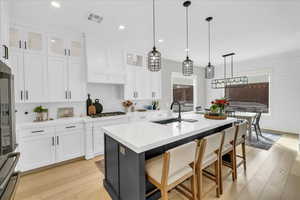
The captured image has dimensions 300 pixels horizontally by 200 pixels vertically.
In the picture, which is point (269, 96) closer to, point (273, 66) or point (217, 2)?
point (273, 66)

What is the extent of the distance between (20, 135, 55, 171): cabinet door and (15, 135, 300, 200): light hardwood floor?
0.60 ft

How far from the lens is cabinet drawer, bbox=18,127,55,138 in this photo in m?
2.36

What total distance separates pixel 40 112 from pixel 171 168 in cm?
296

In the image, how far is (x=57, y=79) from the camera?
9.47ft

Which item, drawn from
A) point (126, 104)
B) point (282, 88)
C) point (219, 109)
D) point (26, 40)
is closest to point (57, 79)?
point (26, 40)

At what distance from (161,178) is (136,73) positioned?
325 centimetres

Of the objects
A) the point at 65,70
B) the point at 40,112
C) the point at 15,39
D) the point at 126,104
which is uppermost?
the point at 15,39

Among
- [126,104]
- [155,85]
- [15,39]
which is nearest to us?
[15,39]

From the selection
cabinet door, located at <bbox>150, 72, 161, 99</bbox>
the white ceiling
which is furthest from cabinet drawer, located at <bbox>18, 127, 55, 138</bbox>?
cabinet door, located at <bbox>150, 72, 161, 99</bbox>

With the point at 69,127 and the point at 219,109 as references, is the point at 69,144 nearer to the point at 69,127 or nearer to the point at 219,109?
the point at 69,127

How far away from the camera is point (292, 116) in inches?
180

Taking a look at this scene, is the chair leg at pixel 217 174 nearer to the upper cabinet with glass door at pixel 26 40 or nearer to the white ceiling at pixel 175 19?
the white ceiling at pixel 175 19

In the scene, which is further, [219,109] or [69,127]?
[69,127]

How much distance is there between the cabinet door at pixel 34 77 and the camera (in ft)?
8.43
